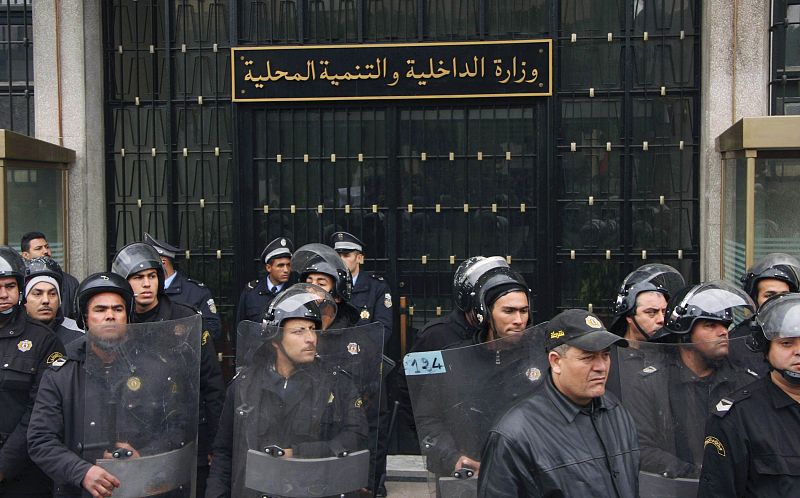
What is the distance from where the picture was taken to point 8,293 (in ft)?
18.1

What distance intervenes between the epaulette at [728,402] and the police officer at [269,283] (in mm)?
4590

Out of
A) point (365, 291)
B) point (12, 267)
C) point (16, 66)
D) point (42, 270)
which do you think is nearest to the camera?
point (12, 267)

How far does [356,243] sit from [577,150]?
2.30m

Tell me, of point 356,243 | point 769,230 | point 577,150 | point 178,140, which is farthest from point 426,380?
point 178,140

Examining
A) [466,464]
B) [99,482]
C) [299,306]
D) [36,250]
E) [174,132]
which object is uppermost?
[174,132]

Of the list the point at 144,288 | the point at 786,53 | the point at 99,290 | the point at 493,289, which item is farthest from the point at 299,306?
the point at 786,53

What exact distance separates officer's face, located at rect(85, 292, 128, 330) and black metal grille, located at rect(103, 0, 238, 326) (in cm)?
442

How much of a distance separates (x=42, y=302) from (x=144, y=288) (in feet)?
2.44

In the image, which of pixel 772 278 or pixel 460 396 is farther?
pixel 772 278

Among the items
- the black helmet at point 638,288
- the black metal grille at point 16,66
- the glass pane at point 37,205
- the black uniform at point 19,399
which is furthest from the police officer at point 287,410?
the black metal grille at point 16,66

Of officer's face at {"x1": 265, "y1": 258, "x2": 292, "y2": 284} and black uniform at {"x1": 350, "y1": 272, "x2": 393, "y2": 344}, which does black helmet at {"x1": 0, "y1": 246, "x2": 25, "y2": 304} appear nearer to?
officer's face at {"x1": 265, "y1": 258, "x2": 292, "y2": 284}

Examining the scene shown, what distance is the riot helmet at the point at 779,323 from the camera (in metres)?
3.92

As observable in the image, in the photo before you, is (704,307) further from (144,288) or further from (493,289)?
(144,288)

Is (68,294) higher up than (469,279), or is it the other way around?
(469,279)
